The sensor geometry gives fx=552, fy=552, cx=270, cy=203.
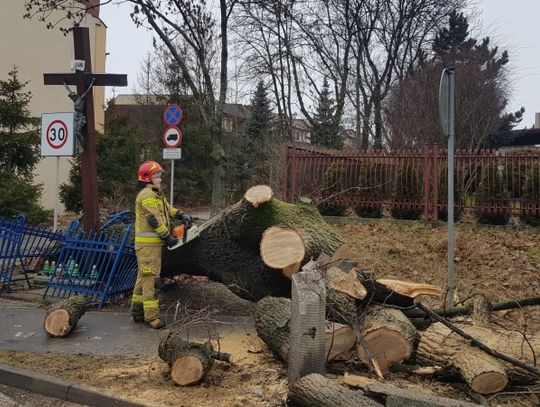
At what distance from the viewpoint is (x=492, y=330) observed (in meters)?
4.77

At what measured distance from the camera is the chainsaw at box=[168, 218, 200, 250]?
21.6ft

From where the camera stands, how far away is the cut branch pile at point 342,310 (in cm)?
416

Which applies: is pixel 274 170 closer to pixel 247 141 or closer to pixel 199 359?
pixel 199 359

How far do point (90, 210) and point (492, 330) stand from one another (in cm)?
601

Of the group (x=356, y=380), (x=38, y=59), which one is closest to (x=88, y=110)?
(x=356, y=380)

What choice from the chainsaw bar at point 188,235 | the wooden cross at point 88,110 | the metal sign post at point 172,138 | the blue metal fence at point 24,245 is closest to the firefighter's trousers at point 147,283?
the chainsaw bar at point 188,235

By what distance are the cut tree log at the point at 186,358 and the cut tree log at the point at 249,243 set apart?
4.64 ft

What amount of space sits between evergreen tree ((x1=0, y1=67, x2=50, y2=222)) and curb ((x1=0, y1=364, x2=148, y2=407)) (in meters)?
11.0

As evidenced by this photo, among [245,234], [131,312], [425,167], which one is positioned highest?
[425,167]

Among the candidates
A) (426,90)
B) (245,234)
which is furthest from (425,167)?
(426,90)

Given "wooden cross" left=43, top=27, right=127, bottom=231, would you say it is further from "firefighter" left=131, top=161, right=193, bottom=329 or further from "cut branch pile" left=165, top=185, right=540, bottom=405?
"cut branch pile" left=165, top=185, right=540, bottom=405

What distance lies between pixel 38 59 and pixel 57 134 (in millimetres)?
19243

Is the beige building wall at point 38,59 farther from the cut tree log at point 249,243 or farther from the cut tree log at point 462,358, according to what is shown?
the cut tree log at point 462,358

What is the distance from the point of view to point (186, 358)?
14.4 ft
